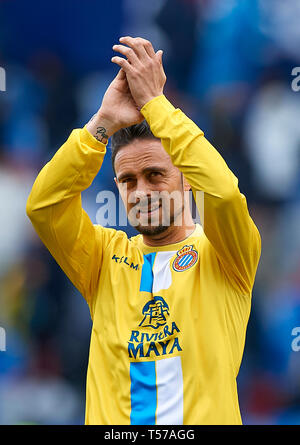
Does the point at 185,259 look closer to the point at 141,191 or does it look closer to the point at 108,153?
the point at 141,191

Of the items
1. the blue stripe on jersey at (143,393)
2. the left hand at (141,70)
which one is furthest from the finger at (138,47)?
the blue stripe on jersey at (143,393)

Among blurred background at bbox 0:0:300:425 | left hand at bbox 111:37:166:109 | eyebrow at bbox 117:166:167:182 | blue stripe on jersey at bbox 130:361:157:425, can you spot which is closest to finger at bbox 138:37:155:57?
left hand at bbox 111:37:166:109

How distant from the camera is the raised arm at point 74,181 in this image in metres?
1.59

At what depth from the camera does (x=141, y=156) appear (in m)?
1.74

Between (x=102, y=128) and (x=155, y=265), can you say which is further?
(x=155, y=265)

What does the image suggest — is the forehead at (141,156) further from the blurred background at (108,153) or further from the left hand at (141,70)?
the blurred background at (108,153)

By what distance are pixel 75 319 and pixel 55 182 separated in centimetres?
→ 180

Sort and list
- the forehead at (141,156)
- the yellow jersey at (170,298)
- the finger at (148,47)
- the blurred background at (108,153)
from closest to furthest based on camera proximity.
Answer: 1. the yellow jersey at (170,298)
2. the finger at (148,47)
3. the forehead at (141,156)
4. the blurred background at (108,153)

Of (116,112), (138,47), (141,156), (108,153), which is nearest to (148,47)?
(138,47)

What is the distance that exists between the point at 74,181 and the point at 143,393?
0.70 metres

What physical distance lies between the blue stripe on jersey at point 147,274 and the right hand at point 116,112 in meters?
0.45

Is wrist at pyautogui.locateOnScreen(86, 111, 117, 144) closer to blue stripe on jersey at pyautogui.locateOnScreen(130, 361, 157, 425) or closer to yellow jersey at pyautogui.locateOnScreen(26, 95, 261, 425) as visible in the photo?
yellow jersey at pyautogui.locateOnScreen(26, 95, 261, 425)

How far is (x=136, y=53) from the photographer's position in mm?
1633
